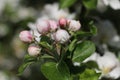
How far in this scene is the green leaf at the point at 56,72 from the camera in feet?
7.50

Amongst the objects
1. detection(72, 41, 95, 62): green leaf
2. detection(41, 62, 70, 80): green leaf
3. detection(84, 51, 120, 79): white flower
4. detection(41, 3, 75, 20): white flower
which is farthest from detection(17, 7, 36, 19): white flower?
detection(41, 62, 70, 80): green leaf

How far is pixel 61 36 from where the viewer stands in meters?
2.28

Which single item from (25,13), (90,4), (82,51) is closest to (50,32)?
(82,51)

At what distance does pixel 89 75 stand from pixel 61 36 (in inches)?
9.5

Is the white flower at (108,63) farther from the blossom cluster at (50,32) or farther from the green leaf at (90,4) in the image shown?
the blossom cluster at (50,32)

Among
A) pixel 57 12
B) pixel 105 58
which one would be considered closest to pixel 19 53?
pixel 57 12

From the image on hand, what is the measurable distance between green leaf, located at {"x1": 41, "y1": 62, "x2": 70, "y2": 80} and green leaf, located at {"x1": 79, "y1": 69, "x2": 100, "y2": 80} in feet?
0.43

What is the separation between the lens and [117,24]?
154 inches

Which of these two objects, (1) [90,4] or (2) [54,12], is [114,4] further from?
(2) [54,12]

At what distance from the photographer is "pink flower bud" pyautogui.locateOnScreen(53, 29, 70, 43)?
229cm

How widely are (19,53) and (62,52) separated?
6.75 feet

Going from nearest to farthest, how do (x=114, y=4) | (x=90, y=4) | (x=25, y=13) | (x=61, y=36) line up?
(x=61, y=36), (x=90, y=4), (x=114, y=4), (x=25, y=13)

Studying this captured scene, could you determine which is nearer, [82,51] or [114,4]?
[82,51]

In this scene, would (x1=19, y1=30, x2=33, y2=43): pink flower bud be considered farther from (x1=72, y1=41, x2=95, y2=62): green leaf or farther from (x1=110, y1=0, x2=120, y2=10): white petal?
(x1=110, y1=0, x2=120, y2=10): white petal
